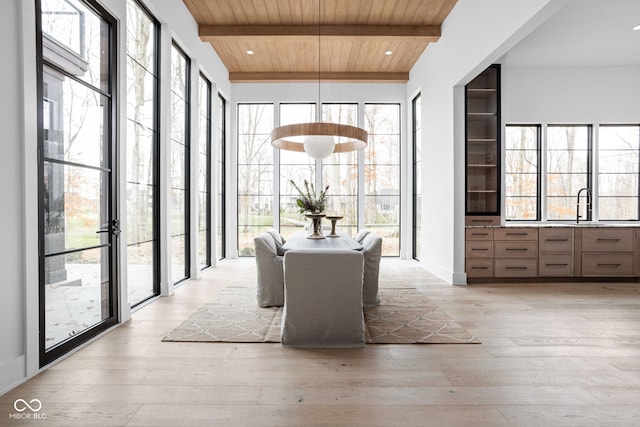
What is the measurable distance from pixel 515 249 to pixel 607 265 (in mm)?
1284

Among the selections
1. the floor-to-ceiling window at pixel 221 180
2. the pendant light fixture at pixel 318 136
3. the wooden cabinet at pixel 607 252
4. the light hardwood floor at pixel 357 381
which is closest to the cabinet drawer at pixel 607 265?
the wooden cabinet at pixel 607 252

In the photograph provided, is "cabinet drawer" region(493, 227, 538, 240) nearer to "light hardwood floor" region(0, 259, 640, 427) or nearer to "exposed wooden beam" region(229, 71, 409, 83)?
"light hardwood floor" region(0, 259, 640, 427)

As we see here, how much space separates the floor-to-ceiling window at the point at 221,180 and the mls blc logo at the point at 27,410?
4715mm

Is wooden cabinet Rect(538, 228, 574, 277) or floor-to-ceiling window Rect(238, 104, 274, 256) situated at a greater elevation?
floor-to-ceiling window Rect(238, 104, 274, 256)

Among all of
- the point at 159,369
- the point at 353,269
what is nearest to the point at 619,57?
the point at 353,269

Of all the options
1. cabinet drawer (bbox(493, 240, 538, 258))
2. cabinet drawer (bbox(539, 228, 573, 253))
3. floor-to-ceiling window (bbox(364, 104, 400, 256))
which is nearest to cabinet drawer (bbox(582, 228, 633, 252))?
cabinet drawer (bbox(539, 228, 573, 253))

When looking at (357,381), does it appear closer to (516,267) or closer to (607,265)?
(516,267)

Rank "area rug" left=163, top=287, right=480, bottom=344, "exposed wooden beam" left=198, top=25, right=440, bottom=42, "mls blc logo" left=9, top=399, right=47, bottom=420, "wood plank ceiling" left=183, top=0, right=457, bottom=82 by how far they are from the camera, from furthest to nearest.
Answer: "exposed wooden beam" left=198, top=25, right=440, bottom=42
"wood plank ceiling" left=183, top=0, right=457, bottom=82
"area rug" left=163, top=287, right=480, bottom=344
"mls blc logo" left=9, top=399, right=47, bottom=420

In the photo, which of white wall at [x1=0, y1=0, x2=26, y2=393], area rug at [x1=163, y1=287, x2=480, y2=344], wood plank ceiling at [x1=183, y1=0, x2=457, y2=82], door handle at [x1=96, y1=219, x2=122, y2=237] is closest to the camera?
white wall at [x1=0, y1=0, x2=26, y2=393]

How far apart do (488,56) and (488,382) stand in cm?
317

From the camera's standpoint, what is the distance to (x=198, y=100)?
17.6ft

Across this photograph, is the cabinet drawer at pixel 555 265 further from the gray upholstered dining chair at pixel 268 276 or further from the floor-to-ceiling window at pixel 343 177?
the gray upholstered dining chair at pixel 268 276

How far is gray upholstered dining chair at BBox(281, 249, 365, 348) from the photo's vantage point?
2.65 m

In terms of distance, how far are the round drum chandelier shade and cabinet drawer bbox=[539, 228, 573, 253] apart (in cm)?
287
